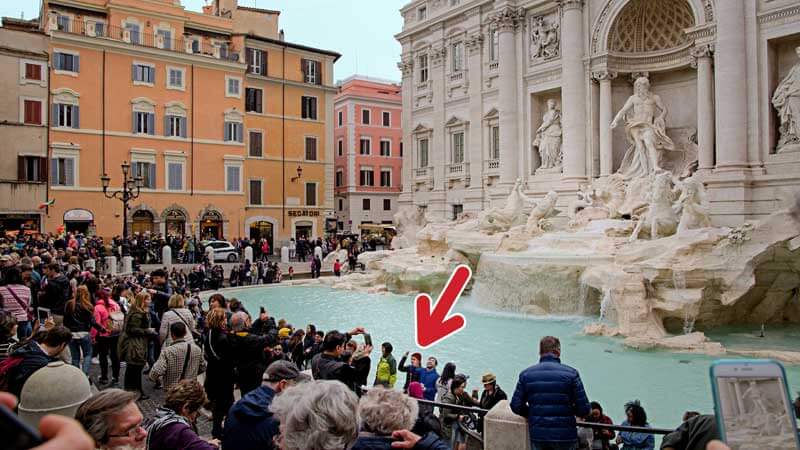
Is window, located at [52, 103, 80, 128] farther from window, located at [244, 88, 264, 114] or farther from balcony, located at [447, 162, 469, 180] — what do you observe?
balcony, located at [447, 162, 469, 180]

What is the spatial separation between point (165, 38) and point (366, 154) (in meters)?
17.1

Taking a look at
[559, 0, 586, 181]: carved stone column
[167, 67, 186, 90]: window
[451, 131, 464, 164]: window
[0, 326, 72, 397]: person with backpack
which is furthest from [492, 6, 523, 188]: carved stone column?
[0, 326, 72, 397]: person with backpack

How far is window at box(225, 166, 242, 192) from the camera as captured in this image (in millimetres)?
34656

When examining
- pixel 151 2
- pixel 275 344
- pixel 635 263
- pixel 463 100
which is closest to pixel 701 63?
pixel 635 263

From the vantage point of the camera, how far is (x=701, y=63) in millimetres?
19578

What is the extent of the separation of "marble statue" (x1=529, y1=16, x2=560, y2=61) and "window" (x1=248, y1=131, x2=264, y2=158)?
1769cm

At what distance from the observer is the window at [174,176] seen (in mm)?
32750

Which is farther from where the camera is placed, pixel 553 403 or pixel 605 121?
pixel 605 121

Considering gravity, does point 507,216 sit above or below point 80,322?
above

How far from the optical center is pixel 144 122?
32.2 m

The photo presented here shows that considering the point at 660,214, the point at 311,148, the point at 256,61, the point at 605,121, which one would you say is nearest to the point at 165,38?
the point at 256,61

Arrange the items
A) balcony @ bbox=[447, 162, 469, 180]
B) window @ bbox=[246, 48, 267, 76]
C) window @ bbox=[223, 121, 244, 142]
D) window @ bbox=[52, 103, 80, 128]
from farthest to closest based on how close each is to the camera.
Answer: window @ bbox=[246, 48, 267, 76] → window @ bbox=[223, 121, 244, 142] → window @ bbox=[52, 103, 80, 128] → balcony @ bbox=[447, 162, 469, 180]

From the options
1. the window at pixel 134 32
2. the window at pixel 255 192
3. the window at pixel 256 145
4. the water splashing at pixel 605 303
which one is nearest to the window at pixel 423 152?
the window at pixel 256 145

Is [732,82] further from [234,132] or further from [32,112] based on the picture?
[32,112]
